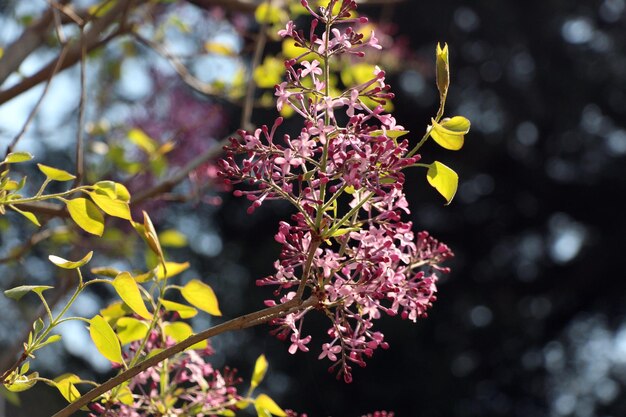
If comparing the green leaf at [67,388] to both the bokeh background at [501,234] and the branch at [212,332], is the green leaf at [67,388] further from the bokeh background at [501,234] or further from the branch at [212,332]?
the bokeh background at [501,234]

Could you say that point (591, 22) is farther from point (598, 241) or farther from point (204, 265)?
point (204, 265)

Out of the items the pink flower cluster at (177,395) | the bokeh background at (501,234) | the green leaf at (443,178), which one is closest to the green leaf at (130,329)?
the pink flower cluster at (177,395)

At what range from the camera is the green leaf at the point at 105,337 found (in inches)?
25.9

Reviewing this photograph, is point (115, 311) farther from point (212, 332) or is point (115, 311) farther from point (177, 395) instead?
point (212, 332)

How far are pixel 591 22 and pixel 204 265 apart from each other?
2752 millimetres

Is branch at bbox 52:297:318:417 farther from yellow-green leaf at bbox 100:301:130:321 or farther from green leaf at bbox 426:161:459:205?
yellow-green leaf at bbox 100:301:130:321

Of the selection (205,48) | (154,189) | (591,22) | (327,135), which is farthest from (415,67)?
(591,22)

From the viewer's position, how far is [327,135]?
A: 1.86 ft

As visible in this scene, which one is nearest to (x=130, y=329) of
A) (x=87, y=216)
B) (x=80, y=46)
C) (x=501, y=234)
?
(x=87, y=216)

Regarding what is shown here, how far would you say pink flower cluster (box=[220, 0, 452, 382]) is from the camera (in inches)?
22.3

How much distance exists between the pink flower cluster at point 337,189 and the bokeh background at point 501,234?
4.20 meters

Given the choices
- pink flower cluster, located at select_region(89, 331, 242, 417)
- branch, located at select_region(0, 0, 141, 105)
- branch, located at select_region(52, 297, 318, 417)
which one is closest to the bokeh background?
branch, located at select_region(0, 0, 141, 105)

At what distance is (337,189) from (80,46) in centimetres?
85

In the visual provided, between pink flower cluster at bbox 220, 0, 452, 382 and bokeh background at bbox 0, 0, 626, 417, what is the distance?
4.20 meters
